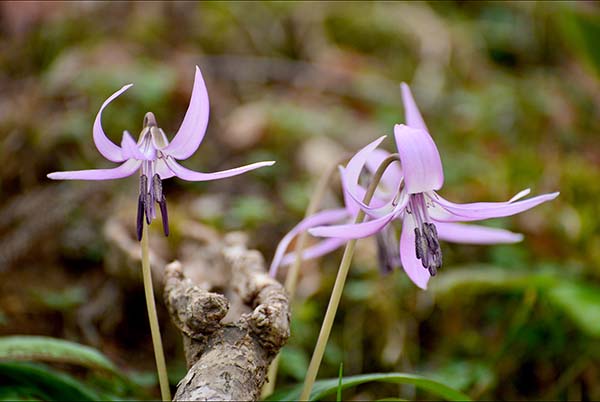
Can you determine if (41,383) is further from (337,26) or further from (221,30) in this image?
(337,26)

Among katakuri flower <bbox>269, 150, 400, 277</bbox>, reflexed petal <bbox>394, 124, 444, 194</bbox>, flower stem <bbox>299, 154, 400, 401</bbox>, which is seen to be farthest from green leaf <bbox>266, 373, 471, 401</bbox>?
reflexed petal <bbox>394, 124, 444, 194</bbox>

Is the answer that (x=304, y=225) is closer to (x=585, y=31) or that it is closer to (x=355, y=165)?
(x=355, y=165)

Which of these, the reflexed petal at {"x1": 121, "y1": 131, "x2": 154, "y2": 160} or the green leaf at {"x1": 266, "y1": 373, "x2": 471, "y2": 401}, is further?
the green leaf at {"x1": 266, "y1": 373, "x2": 471, "y2": 401}

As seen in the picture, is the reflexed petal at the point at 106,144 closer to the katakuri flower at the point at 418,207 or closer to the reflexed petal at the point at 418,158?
the katakuri flower at the point at 418,207

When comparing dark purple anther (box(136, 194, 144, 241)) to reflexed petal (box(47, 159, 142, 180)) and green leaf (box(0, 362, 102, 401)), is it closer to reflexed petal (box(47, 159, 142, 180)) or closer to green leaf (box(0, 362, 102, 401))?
reflexed petal (box(47, 159, 142, 180))

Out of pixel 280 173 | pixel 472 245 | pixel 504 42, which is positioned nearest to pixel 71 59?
pixel 280 173
